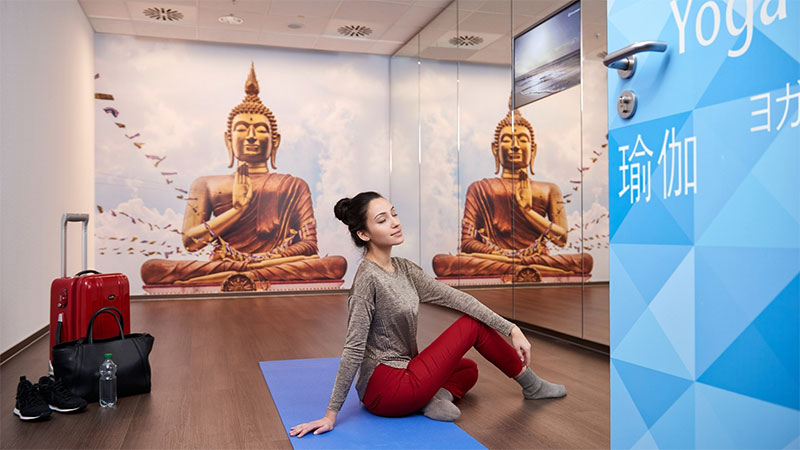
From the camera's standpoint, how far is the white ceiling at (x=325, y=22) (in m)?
5.84

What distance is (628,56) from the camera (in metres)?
1.25

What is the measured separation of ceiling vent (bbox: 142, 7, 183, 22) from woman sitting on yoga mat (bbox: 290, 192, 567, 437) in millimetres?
4830

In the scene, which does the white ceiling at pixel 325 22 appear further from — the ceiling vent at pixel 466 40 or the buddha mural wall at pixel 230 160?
the buddha mural wall at pixel 230 160

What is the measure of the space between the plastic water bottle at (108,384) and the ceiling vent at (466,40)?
419cm

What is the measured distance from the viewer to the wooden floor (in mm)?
2510

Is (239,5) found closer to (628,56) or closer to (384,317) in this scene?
(384,317)

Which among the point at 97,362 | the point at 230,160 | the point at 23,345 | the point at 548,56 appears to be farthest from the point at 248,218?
the point at 97,362

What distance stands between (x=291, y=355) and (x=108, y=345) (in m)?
1.37

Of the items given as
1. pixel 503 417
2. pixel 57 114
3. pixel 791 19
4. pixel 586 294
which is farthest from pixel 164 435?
pixel 57 114

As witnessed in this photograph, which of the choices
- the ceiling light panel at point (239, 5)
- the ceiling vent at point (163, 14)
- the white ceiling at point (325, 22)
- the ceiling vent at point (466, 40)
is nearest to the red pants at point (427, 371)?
the white ceiling at point (325, 22)

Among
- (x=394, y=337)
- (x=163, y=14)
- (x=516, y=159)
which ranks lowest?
(x=394, y=337)

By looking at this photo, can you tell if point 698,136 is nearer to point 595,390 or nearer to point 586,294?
point 595,390

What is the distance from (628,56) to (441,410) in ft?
6.12

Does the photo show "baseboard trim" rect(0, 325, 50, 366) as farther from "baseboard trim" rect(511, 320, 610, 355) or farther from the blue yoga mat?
"baseboard trim" rect(511, 320, 610, 355)
